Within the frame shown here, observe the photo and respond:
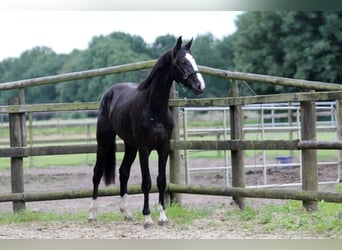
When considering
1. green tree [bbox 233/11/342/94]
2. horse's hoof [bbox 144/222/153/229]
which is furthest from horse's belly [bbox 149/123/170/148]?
green tree [bbox 233/11/342/94]

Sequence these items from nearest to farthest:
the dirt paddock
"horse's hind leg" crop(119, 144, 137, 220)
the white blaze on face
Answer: the dirt paddock < the white blaze on face < "horse's hind leg" crop(119, 144, 137, 220)

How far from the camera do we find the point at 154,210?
583cm

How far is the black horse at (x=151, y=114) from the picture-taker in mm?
4883

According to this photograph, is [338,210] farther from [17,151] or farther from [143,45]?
[143,45]

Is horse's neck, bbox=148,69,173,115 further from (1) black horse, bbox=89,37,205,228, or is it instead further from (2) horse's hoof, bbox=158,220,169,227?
(2) horse's hoof, bbox=158,220,169,227

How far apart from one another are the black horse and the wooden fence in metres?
0.48

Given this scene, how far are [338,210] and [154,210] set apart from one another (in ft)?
6.35

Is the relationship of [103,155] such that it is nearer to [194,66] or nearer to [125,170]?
[125,170]

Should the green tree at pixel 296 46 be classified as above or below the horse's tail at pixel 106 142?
above

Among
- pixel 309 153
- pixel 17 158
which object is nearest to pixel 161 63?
pixel 309 153

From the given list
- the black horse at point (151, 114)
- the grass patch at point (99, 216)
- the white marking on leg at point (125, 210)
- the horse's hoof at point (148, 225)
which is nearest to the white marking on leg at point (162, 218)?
the black horse at point (151, 114)

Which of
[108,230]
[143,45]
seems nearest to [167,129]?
[108,230]

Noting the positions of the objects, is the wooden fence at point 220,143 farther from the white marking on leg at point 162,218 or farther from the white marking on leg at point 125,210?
the white marking on leg at point 162,218

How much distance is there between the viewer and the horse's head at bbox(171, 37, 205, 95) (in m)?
4.73
